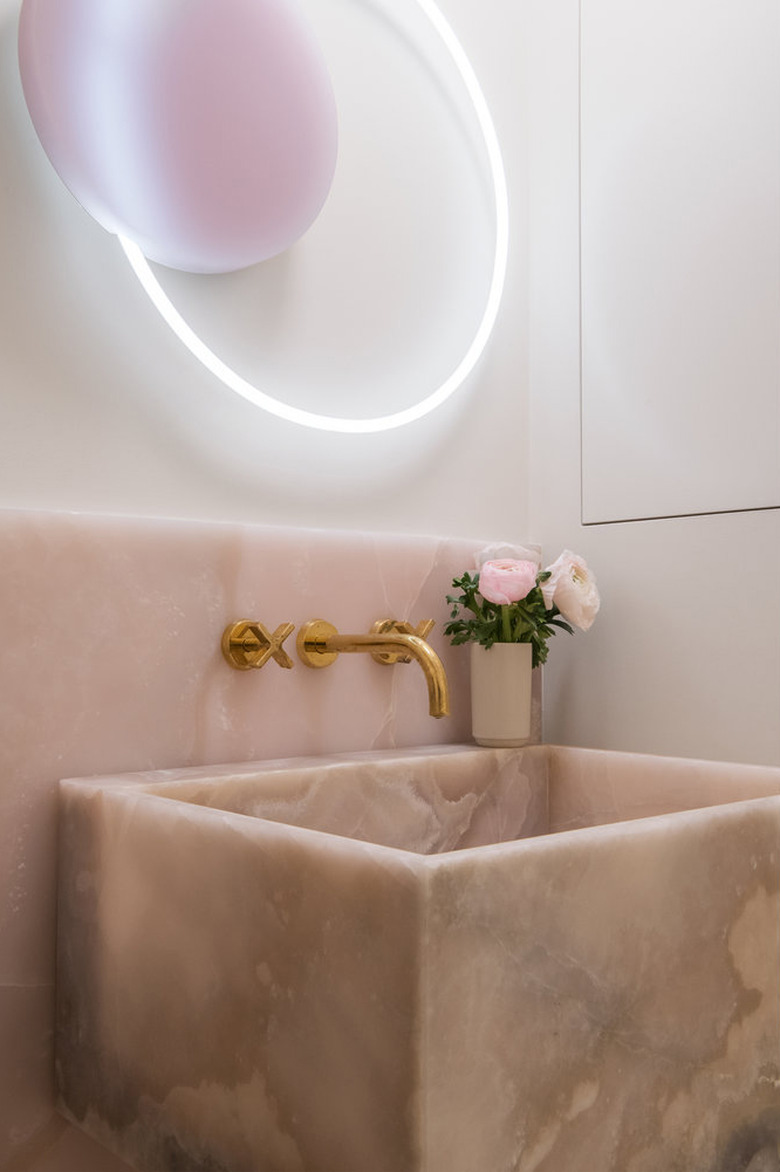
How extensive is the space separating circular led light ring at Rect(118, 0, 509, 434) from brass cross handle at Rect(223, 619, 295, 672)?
0.81ft

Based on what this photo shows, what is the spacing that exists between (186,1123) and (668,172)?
1.12 m

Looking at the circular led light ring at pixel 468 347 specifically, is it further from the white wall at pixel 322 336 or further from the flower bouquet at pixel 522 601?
the flower bouquet at pixel 522 601

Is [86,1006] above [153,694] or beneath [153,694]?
beneath

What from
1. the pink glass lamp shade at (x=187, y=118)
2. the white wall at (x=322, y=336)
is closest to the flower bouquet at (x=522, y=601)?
the white wall at (x=322, y=336)

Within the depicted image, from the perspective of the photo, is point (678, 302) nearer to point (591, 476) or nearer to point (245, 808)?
point (591, 476)

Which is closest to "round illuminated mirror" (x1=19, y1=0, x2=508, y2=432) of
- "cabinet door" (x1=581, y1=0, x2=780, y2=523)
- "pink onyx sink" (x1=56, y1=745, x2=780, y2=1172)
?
"cabinet door" (x1=581, y1=0, x2=780, y2=523)

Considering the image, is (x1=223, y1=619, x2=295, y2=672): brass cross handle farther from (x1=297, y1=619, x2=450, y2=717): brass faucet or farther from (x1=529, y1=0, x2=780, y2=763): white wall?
(x1=529, y1=0, x2=780, y2=763): white wall

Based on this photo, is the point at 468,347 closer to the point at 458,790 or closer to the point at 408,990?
the point at 458,790

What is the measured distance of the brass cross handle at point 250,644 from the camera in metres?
1.06

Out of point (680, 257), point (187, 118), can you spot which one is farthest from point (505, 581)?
point (187, 118)

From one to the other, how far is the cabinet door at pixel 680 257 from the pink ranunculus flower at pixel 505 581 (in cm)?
Answer: 18

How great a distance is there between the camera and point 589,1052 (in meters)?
0.69

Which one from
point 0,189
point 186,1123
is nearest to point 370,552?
point 0,189

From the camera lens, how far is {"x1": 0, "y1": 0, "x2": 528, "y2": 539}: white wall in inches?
38.7
